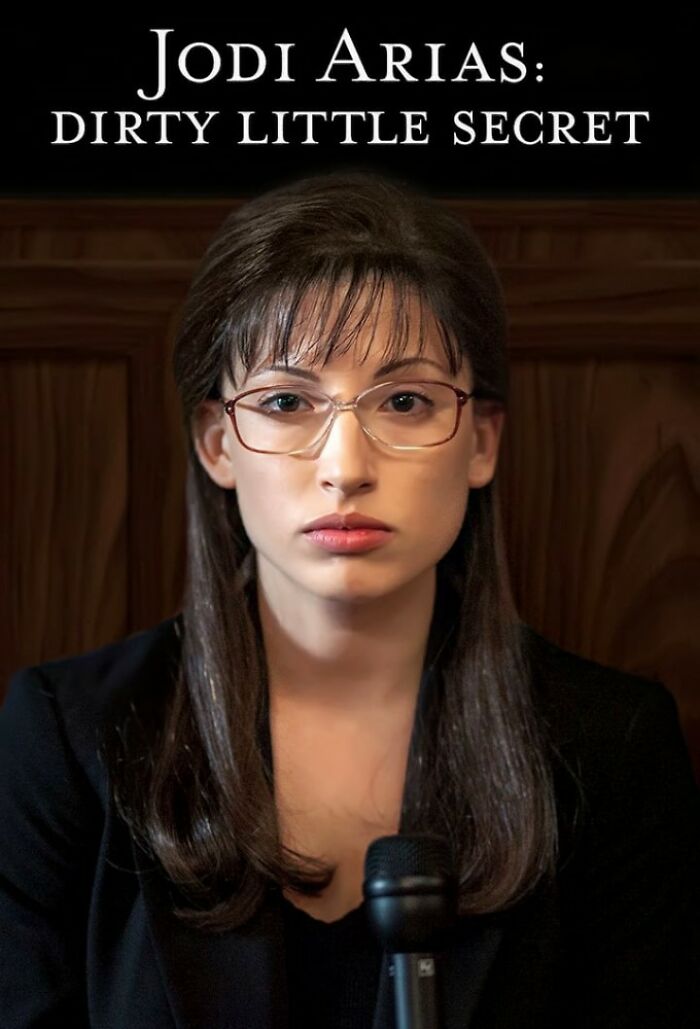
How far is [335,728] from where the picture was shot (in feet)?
4.81

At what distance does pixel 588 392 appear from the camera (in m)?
1.71

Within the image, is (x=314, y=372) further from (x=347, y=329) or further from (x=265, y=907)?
(x=265, y=907)

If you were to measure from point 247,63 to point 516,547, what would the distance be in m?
0.59

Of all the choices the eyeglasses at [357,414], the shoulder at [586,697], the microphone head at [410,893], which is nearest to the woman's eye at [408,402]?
the eyeglasses at [357,414]

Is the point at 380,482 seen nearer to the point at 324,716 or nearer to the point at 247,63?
the point at 324,716

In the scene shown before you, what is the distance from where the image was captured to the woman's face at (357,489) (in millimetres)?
1331

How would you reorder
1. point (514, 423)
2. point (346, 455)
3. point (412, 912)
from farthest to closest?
point (514, 423), point (346, 455), point (412, 912)

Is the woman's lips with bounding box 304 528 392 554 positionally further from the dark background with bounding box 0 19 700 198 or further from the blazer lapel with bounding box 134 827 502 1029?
the dark background with bounding box 0 19 700 198

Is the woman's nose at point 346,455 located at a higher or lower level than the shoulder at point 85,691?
higher

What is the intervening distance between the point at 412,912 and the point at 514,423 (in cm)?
77

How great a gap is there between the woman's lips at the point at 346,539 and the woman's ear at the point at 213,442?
14 centimetres

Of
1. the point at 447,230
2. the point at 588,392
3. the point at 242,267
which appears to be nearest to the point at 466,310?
the point at 447,230

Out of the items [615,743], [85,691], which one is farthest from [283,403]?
[615,743]

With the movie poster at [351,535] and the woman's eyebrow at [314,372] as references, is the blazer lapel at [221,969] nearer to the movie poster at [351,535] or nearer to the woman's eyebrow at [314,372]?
the movie poster at [351,535]
